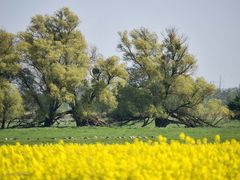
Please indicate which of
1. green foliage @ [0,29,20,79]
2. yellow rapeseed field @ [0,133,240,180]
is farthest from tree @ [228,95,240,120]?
yellow rapeseed field @ [0,133,240,180]

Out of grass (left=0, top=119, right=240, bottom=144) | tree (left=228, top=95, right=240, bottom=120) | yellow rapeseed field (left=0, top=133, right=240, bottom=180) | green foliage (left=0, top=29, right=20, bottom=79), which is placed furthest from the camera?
tree (left=228, top=95, right=240, bottom=120)

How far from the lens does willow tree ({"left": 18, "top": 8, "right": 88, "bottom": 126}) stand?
50719mm

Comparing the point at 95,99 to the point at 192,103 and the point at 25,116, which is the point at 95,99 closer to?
the point at 25,116

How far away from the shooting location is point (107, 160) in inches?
377

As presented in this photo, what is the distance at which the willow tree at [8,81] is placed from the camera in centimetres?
4938

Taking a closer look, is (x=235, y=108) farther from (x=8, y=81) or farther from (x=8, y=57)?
(x=8, y=57)

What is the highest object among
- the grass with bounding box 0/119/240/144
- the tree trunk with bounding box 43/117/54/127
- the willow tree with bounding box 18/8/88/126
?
the willow tree with bounding box 18/8/88/126

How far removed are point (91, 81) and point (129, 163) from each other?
149 feet

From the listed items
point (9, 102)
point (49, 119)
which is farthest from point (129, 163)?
point (49, 119)

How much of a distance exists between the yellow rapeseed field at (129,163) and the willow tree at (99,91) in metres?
40.2

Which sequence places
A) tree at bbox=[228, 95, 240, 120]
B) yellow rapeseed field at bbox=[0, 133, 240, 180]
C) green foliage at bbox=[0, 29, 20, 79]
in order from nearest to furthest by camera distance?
1. yellow rapeseed field at bbox=[0, 133, 240, 180]
2. green foliage at bbox=[0, 29, 20, 79]
3. tree at bbox=[228, 95, 240, 120]

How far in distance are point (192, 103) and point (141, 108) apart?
6.33 metres

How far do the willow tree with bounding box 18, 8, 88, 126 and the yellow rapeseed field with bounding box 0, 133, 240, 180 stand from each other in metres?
38.7

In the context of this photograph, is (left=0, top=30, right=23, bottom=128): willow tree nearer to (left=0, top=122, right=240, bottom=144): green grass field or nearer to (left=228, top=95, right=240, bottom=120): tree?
(left=0, top=122, right=240, bottom=144): green grass field
